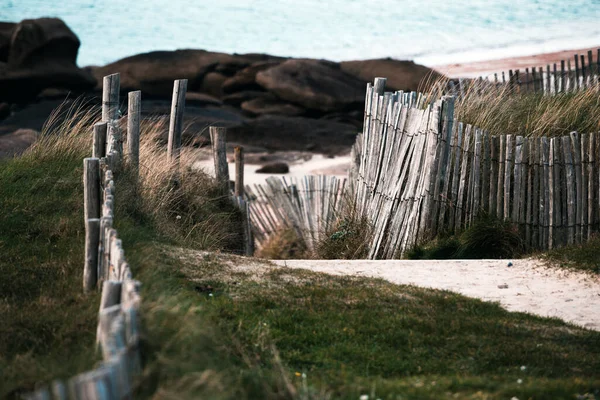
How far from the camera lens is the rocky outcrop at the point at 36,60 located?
2506 centimetres

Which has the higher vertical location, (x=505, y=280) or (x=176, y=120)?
(x=176, y=120)

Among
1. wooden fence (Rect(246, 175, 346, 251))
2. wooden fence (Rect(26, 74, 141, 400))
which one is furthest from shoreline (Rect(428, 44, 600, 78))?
wooden fence (Rect(26, 74, 141, 400))

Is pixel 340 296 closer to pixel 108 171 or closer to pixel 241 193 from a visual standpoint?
pixel 108 171

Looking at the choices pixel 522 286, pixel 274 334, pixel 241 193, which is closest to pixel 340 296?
pixel 274 334

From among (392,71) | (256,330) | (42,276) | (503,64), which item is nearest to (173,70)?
(392,71)

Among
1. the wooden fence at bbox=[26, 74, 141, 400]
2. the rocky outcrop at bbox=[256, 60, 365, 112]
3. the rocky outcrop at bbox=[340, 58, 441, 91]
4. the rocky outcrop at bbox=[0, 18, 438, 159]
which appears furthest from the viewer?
the rocky outcrop at bbox=[340, 58, 441, 91]

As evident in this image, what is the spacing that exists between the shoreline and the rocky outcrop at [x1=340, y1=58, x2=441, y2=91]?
170cm

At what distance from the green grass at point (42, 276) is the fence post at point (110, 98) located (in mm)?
519

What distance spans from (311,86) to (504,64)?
8156mm

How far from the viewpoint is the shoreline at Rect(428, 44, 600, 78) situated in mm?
28875

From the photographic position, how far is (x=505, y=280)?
668 centimetres

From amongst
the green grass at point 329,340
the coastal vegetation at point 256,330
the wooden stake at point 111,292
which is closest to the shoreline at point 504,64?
the coastal vegetation at point 256,330

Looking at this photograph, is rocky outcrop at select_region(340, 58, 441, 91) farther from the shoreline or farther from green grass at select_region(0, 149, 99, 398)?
green grass at select_region(0, 149, 99, 398)

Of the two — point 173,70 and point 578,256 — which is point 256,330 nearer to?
point 578,256
